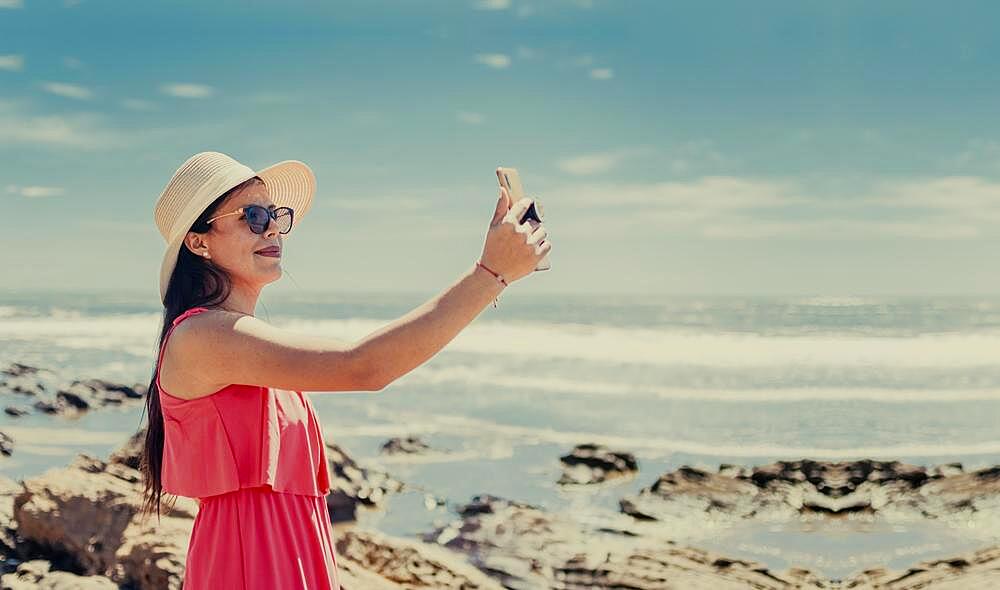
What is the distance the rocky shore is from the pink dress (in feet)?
6.82

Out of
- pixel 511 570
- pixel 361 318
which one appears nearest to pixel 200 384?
pixel 511 570

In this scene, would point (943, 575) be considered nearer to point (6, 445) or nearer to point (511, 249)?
point (511, 249)

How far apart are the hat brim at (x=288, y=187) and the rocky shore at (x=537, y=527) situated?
6.74 feet

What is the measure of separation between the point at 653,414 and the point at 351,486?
9966mm

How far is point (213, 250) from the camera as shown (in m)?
2.71

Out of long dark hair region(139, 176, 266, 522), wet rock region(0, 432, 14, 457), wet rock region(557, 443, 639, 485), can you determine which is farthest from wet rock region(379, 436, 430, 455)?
long dark hair region(139, 176, 266, 522)

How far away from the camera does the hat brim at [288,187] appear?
110 inches

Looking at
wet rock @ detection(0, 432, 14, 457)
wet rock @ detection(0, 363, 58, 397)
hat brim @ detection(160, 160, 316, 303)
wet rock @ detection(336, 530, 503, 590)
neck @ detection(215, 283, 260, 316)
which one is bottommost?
wet rock @ detection(0, 432, 14, 457)

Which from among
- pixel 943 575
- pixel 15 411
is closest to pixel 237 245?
pixel 943 575

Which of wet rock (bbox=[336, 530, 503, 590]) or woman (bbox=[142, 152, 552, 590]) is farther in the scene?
wet rock (bbox=[336, 530, 503, 590])

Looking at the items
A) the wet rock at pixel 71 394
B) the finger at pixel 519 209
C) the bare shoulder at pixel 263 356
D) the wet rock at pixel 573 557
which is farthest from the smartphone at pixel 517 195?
the wet rock at pixel 71 394

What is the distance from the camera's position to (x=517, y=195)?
91.9 inches

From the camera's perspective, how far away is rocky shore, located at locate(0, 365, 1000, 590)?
5.80m

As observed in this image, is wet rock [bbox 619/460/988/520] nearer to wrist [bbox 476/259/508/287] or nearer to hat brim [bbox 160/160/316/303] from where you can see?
hat brim [bbox 160/160/316/303]
